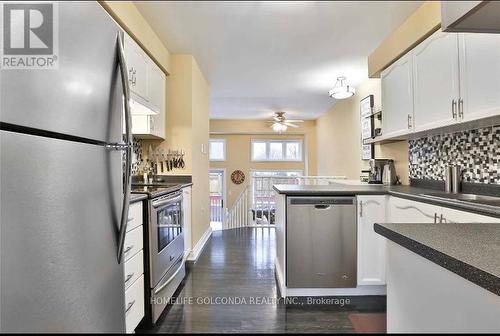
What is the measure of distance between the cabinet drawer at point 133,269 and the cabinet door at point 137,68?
4.49 feet

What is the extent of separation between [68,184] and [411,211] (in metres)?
2.07

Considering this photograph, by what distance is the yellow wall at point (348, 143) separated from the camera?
124 inches

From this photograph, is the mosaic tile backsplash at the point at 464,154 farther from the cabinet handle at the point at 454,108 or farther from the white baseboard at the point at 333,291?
the white baseboard at the point at 333,291

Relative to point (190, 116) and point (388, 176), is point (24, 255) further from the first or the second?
point (388, 176)

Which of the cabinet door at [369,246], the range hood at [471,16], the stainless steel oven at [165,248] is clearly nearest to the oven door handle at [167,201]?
the stainless steel oven at [165,248]

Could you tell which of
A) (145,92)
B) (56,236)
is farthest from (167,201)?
(56,236)

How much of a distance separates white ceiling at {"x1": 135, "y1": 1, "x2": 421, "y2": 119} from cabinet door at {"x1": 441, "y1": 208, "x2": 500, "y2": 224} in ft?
Answer: 5.59

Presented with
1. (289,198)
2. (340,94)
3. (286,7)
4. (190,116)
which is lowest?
(289,198)

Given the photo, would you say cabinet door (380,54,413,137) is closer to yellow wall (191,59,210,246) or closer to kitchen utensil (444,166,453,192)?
kitchen utensil (444,166,453,192)

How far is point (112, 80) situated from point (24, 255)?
71cm

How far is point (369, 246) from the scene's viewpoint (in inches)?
86.4

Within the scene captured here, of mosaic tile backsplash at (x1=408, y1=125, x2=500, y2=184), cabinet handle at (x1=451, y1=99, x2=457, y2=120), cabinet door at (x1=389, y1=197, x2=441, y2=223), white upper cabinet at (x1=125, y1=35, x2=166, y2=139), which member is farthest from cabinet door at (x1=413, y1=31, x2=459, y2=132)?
white upper cabinet at (x1=125, y1=35, x2=166, y2=139)

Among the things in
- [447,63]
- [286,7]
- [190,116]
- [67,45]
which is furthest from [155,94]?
[447,63]

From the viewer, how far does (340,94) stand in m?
3.23
